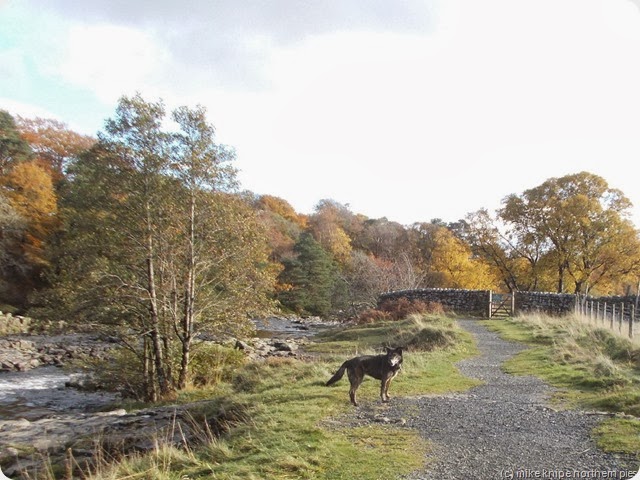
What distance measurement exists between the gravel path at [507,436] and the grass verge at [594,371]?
316 mm

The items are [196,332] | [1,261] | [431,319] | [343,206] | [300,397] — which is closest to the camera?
[300,397]

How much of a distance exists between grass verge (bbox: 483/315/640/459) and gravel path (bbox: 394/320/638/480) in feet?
1.04

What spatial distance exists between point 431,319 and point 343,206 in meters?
52.9

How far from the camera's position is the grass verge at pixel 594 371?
21.0 feet

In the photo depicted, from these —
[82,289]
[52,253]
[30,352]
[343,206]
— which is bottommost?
[30,352]

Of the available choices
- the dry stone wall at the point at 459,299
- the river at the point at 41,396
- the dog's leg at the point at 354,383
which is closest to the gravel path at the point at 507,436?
the dog's leg at the point at 354,383

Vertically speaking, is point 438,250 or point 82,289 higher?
point 438,250

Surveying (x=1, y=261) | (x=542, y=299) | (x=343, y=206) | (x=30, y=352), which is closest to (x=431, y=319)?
(x=542, y=299)

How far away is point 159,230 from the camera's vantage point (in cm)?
1324

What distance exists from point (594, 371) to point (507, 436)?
17.4ft

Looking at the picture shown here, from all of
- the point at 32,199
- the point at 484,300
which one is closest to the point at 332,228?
the point at 484,300

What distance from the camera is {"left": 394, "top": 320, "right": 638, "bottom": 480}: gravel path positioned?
5168 mm

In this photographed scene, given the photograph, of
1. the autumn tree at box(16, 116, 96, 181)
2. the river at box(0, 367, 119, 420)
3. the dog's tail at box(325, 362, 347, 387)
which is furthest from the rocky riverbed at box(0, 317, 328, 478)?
the autumn tree at box(16, 116, 96, 181)

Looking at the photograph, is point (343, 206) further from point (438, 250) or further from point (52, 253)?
point (52, 253)
